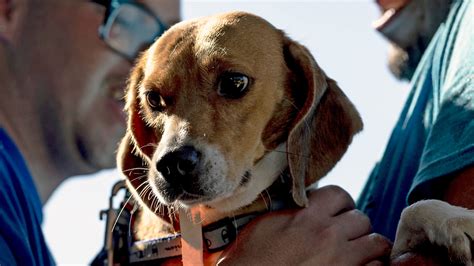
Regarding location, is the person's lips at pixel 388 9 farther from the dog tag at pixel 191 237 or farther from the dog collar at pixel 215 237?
the dog tag at pixel 191 237

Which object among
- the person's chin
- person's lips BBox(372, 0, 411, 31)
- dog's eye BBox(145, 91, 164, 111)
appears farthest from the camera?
the person's chin

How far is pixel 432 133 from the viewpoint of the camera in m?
2.01

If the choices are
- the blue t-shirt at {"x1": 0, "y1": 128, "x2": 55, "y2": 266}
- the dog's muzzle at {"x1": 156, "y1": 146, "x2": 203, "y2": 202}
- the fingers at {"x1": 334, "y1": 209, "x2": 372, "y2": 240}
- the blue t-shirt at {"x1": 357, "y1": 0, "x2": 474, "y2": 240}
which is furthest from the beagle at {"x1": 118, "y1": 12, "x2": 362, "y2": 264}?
the blue t-shirt at {"x1": 0, "y1": 128, "x2": 55, "y2": 266}

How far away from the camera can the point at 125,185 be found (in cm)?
241

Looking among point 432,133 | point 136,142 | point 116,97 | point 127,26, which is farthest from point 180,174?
point 116,97

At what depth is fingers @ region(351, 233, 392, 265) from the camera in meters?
1.98

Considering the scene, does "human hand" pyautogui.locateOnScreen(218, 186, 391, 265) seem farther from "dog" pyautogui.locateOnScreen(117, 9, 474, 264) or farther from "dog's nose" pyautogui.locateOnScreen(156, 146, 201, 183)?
"dog's nose" pyautogui.locateOnScreen(156, 146, 201, 183)

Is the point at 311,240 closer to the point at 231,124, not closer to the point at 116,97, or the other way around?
the point at 231,124

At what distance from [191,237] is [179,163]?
255 millimetres

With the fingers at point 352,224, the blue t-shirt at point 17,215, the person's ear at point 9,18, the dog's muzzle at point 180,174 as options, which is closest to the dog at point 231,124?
the dog's muzzle at point 180,174

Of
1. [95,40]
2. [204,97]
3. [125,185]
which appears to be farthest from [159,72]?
[95,40]

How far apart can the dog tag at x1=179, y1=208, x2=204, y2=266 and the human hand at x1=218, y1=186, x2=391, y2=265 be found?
7 cm

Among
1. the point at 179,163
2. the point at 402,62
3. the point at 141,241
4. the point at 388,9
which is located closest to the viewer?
the point at 179,163

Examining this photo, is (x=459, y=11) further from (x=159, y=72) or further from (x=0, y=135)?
(x=0, y=135)
